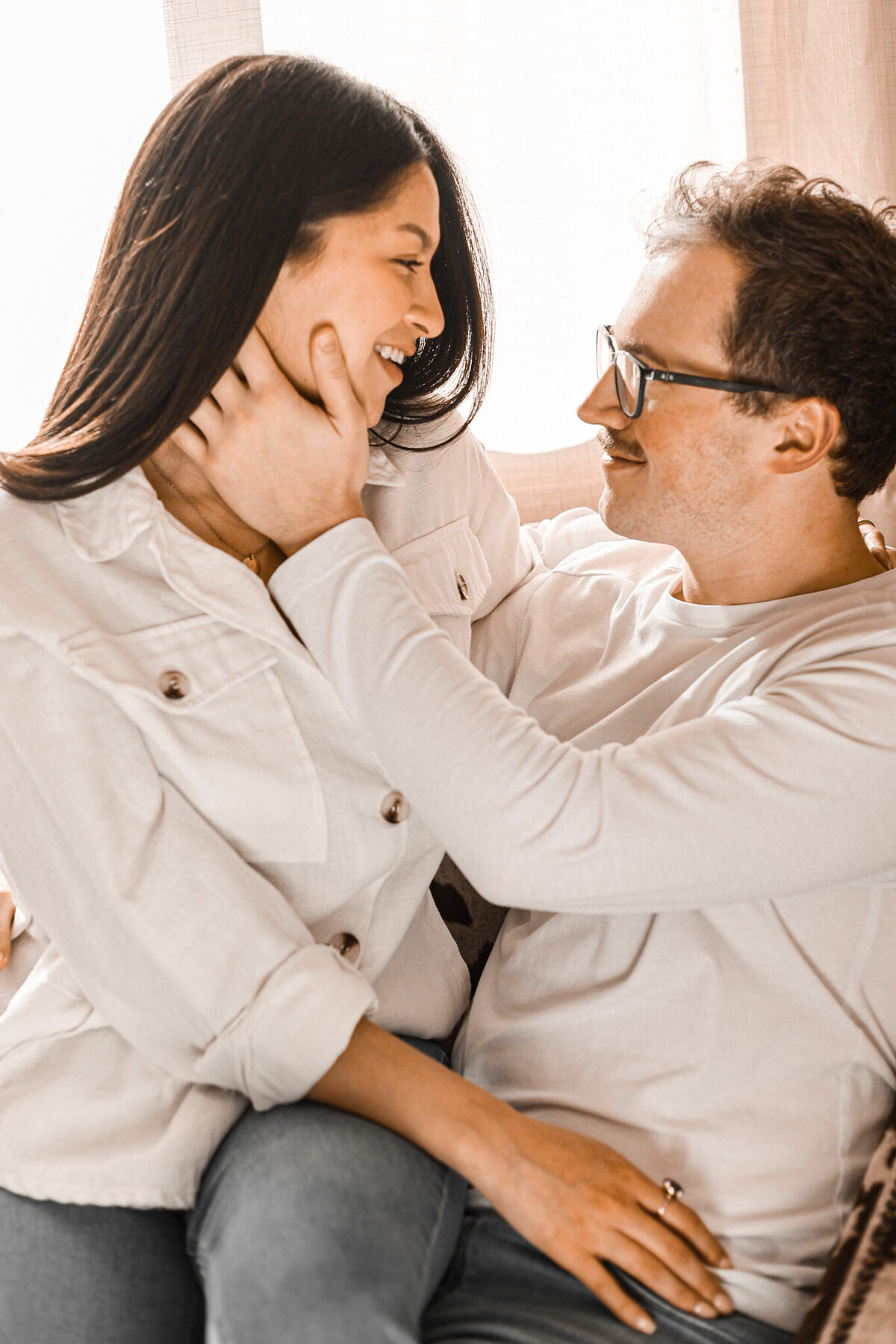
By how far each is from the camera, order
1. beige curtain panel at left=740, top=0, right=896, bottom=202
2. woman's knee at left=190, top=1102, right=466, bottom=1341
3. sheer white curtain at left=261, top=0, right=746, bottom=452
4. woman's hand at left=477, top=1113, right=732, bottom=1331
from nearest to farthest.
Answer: woman's knee at left=190, top=1102, right=466, bottom=1341 < woman's hand at left=477, top=1113, right=732, bottom=1331 < sheer white curtain at left=261, top=0, right=746, bottom=452 < beige curtain panel at left=740, top=0, right=896, bottom=202

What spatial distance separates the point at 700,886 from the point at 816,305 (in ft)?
2.25

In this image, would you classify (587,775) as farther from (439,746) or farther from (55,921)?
(55,921)

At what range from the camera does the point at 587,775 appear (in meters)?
1.05

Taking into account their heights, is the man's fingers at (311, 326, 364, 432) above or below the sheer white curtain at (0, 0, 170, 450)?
below

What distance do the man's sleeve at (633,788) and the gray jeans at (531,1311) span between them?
353mm

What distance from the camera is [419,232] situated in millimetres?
1185

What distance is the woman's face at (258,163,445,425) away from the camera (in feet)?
3.69

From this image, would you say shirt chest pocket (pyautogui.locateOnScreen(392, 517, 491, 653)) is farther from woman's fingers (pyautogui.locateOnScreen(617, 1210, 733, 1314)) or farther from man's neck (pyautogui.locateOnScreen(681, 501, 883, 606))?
woman's fingers (pyautogui.locateOnScreen(617, 1210, 733, 1314))

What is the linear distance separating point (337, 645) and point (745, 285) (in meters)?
0.64

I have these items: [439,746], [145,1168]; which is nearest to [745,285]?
[439,746]

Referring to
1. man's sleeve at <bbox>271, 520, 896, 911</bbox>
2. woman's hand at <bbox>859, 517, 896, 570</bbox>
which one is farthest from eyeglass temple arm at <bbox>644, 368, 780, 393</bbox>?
man's sleeve at <bbox>271, 520, 896, 911</bbox>

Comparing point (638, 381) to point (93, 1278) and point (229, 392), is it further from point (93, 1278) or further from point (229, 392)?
point (93, 1278)

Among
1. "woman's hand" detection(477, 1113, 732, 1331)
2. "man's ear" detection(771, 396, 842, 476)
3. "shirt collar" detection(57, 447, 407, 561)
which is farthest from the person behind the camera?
"man's ear" detection(771, 396, 842, 476)

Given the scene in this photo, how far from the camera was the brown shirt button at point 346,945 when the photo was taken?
1172mm
